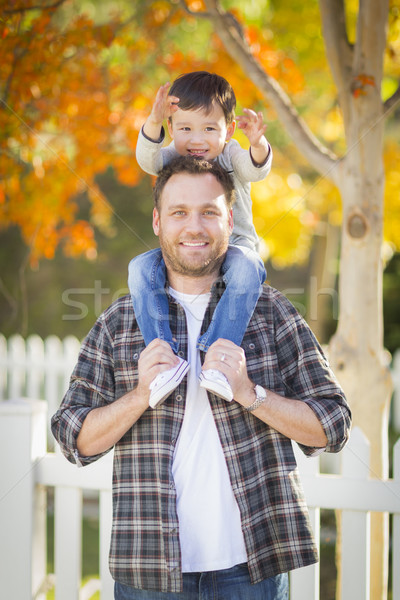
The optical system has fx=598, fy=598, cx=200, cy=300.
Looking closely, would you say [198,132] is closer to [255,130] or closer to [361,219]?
[255,130]

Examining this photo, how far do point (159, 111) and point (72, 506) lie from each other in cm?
160

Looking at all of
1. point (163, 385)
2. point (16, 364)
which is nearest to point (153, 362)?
point (163, 385)

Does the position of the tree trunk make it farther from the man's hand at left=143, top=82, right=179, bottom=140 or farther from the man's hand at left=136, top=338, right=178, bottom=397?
the man's hand at left=136, top=338, right=178, bottom=397

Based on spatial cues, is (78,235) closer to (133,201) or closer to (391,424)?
(391,424)

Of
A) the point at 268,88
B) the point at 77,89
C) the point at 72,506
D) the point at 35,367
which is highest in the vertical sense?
the point at 77,89

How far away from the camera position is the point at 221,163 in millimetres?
2266

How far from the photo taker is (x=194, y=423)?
187cm

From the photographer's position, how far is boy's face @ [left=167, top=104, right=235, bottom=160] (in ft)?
7.07

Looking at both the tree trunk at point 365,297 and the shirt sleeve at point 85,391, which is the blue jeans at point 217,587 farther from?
the tree trunk at point 365,297

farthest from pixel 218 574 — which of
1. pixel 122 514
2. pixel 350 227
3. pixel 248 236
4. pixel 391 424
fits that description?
pixel 391 424

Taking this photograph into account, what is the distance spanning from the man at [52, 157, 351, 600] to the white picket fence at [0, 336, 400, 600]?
56 centimetres

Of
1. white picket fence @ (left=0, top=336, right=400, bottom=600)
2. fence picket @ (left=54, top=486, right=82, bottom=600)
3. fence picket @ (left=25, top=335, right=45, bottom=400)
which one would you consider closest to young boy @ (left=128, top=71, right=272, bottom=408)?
white picket fence @ (left=0, top=336, right=400, bottom=600)

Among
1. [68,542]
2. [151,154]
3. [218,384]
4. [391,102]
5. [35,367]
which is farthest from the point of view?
[35,367]

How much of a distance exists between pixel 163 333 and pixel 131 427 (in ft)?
1.02
